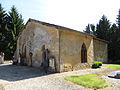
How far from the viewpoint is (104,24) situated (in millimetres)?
36000

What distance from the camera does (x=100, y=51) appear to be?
2806cm

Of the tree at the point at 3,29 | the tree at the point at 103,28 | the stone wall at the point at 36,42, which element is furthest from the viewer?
the tree at the point at 103,28

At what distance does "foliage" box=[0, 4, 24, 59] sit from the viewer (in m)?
33.9

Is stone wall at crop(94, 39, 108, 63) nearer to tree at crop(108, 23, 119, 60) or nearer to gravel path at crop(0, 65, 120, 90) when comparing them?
tree at crop(108, 23, 119, 60)

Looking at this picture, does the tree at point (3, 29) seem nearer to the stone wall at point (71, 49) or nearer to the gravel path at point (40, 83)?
the stone wall at point (71, 49)

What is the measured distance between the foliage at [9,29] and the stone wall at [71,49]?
2156cm

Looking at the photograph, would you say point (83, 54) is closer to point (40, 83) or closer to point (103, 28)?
point (40, 83)

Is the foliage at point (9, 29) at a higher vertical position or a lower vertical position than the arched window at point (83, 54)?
higher

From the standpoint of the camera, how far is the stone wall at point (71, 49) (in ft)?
48.0

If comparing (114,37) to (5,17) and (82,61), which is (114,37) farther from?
(5,17)

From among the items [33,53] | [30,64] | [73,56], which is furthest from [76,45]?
[30,64]

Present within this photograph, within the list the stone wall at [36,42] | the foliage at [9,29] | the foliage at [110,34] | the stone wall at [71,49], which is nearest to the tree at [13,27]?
the foliage at [9,29]

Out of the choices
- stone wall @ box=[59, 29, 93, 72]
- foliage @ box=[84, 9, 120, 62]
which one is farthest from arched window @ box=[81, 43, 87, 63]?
foliage @ box=[84, 9, 120, 62]

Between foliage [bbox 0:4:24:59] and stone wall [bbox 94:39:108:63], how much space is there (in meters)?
19.0
